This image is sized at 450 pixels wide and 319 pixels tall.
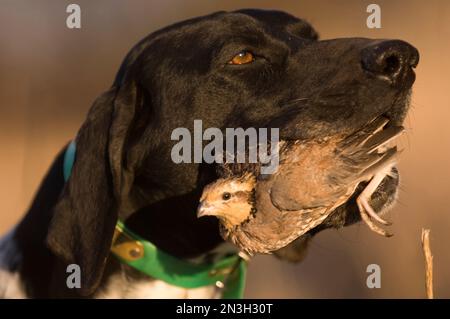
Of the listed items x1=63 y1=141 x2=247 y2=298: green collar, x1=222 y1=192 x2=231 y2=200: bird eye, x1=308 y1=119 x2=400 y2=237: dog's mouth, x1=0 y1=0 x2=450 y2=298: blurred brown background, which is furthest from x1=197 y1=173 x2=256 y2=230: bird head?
x1=0 y1=0 x2=450 y2=298: blurred brown background

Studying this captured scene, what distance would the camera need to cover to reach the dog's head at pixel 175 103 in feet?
9.83

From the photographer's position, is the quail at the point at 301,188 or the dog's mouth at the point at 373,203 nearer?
the quail at the point at 301,188

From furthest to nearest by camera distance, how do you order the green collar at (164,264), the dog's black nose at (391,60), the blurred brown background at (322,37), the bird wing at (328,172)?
the blurred brown background at (322,37), the green collar at (164,264), the dog's black nose at (391,60), the bird wing at (328,172)

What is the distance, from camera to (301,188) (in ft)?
8.46

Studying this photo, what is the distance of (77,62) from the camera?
7828 mm

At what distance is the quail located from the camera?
256 cm

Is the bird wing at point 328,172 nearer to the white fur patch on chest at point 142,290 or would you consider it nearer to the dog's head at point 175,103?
the dog's head at point 175,103

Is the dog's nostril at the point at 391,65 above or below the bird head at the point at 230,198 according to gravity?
above

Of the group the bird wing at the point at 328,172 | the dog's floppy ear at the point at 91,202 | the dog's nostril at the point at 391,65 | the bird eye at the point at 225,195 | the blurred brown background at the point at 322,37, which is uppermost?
the dog's nostril at the point at 391,65

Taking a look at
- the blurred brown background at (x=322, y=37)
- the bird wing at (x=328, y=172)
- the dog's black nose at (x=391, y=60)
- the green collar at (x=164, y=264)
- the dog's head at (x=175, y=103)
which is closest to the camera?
the bird wing at (x=328, y=172)

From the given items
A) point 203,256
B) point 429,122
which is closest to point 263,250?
point 203,256

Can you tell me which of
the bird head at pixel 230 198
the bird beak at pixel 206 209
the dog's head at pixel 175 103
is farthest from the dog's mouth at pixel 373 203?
the bird beak at pixel 206 209

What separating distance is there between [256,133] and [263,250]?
364mm
